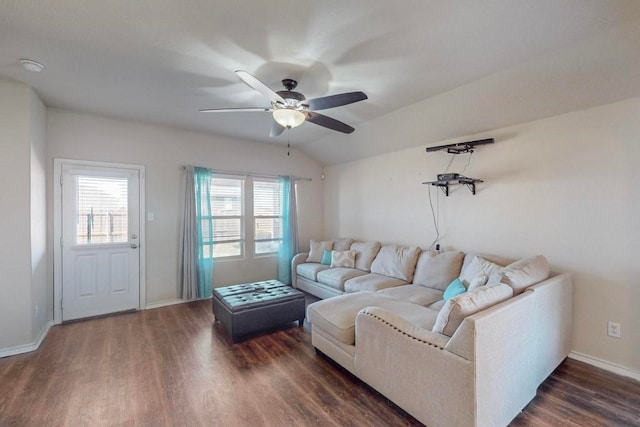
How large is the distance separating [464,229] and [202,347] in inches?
134

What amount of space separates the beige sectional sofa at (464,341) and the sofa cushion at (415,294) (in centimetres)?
2

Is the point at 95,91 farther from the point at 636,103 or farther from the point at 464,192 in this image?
the point at 636,103

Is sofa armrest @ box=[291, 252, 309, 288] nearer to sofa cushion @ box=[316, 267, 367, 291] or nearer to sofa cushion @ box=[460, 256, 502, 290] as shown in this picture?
sofa cushion @ box=[316, 267, 367, 291]

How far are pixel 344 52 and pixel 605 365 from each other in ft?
11.8

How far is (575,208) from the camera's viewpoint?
271 cm

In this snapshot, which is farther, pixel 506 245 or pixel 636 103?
pixel 506 245

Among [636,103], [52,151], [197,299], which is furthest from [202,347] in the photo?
[636,103]

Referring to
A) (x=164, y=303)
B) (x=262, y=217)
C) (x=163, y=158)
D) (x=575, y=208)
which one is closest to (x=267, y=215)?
(x=262, y=217)

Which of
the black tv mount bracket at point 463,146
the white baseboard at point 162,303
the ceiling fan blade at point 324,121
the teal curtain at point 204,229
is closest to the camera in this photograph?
the ceiling fan blade at point 324,121

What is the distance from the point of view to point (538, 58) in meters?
2.33

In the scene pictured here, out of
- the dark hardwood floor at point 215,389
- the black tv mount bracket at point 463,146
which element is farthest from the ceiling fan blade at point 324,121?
Result: the dark hardwood floor at point 215,389

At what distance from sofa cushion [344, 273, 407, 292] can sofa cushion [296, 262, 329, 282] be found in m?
0.72

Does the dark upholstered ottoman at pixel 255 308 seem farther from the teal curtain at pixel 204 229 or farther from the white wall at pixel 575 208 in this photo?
the white wall at pixel 575 208

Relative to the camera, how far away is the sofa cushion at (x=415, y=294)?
3.00m
